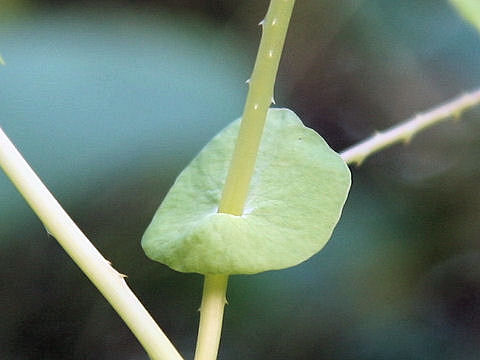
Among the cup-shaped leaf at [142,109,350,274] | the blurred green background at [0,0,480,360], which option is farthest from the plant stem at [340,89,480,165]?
the blurred green background at [0,0,480,360]

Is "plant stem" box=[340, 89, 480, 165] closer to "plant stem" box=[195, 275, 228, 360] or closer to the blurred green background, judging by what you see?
"plant stem" box=[195, 275, 228, 360]

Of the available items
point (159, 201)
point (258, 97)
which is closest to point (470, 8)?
point (258, 97)

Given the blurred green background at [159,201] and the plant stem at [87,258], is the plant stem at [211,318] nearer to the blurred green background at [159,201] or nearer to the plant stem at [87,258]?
the plant stem at [87,258]

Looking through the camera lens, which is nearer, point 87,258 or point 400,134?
point 87,258

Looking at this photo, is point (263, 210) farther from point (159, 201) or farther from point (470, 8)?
point (159, 201)

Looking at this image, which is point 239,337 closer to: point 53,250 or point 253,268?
point 53,250

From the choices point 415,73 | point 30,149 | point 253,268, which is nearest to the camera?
point 253,268

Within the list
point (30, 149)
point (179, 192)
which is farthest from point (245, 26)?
point (179, 192)
